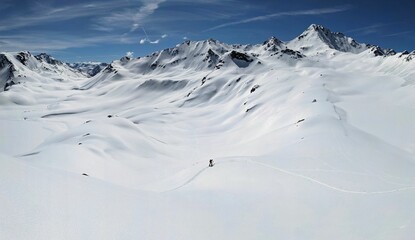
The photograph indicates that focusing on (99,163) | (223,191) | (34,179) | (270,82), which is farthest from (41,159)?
(270,82)

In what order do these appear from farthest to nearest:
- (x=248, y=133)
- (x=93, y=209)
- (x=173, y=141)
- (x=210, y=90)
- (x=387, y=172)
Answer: (x=210, y=90)
(x=173, y=141)
(x=248, y=133)
(x=387, y=172)
(x=93, y=209)

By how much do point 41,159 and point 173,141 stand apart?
157ft

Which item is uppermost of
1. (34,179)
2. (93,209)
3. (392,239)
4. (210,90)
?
(210,90)

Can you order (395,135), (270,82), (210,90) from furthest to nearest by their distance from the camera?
(210,90) → (270,82) → (395,135)

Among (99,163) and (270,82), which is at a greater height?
(270,82)

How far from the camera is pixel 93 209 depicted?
34.5 feet

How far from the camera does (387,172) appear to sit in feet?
85.5

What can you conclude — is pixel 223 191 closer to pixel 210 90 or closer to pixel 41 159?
pixel 41 159

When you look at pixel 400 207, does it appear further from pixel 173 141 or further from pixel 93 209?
pixel 173 141

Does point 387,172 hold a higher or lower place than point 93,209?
higher

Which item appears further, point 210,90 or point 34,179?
point 210,90

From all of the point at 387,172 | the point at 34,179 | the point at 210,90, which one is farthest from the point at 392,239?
the point at 210,90

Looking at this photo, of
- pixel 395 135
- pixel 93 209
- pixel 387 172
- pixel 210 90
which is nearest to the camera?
pixel 93 209

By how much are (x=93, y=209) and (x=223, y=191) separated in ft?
33.9
